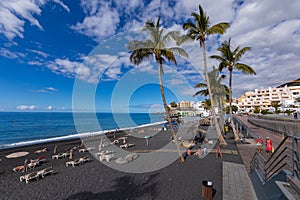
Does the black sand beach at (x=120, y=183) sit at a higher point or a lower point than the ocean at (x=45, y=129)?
higher

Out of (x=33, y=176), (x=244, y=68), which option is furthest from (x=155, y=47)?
(x=33, y=176)

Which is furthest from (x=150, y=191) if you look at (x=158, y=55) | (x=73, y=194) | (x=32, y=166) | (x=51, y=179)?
(x=32, y=166)

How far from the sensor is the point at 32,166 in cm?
1143

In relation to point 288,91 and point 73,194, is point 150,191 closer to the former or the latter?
point 73,194

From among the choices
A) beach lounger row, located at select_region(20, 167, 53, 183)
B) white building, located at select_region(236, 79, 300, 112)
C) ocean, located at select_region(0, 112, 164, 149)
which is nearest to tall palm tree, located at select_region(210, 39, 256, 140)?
beach lounger row, located at select_region(20, 167, 53, 183)

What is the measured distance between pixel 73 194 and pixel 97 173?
8.16 feet

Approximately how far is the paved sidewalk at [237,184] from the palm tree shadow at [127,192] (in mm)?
3024

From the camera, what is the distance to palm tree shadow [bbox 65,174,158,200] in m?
6.40

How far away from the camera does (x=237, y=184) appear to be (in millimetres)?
6094

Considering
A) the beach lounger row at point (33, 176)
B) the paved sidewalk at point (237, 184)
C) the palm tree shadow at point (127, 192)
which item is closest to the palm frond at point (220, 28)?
the paved sidewalk at point (237, 184)

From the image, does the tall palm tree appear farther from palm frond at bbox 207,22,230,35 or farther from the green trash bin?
the green trash bin

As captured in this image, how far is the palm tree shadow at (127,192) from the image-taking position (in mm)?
6402

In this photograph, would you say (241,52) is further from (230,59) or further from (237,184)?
(237,184)

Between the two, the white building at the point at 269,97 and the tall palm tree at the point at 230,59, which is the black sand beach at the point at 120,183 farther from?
the white building at the point at 269,97
